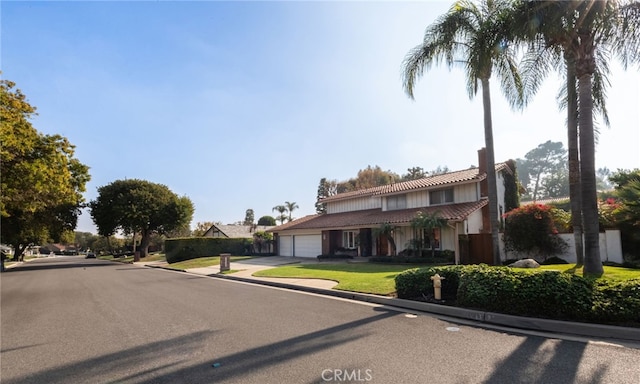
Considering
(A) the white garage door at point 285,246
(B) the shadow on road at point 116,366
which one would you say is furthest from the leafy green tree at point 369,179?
(B) the shadow on road at point 116,366

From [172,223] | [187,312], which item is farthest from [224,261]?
[172,223]

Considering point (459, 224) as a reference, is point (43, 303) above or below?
below

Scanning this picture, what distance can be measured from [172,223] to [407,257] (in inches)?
1461

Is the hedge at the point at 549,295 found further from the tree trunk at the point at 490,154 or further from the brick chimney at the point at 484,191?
the brick chimney at the point at 484,191

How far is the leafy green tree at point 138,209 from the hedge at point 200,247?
1176 centimetres

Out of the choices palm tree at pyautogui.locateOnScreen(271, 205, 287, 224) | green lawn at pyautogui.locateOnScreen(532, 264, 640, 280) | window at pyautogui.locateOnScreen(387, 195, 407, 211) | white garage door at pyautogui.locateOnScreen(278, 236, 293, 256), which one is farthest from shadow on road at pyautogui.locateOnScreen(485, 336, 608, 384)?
palm tree at pyautogui.locateOnScreen(271, 205, 287, 224)

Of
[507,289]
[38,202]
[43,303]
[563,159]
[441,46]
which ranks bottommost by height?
[43,303]

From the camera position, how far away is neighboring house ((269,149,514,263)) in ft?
74.3

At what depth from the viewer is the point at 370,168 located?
57.4 metres

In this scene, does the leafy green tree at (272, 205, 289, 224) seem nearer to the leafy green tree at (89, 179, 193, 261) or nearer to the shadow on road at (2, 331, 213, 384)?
the leafy green tree at (89, 179, 193, 261)

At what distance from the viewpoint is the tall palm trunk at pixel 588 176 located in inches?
381

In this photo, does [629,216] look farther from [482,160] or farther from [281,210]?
[281,210]

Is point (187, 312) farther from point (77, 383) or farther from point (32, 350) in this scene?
point (77, 383)

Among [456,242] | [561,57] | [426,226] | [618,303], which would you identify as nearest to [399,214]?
[426,226]
